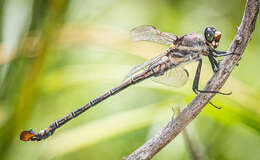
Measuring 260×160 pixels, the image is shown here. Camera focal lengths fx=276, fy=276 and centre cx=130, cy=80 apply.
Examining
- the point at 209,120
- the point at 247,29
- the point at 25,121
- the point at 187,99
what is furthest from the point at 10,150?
the point at 247,29

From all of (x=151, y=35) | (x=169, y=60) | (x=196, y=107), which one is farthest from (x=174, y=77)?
(x=196, y=107)

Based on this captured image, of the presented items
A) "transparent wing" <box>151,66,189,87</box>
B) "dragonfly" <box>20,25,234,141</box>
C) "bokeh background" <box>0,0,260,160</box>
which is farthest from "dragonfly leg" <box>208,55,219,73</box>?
"bokeh background" <box>0,0,260,160</box>

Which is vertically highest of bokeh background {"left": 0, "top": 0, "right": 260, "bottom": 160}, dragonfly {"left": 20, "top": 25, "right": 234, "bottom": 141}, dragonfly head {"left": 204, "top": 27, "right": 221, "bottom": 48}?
dragonfly head {"left": 204, "top": 27, "right": 221, "bottom": 48}

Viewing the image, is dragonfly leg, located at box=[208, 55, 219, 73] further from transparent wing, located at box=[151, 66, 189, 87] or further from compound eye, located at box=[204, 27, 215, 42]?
transparent wing, located at box=[151, 66, 189, 87]

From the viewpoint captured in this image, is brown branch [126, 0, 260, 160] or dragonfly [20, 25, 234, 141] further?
dragonfly [20, 25, 234, 141]

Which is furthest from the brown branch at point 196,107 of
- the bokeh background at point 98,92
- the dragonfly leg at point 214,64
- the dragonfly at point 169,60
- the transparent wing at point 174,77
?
the bokeh background at point 98,92

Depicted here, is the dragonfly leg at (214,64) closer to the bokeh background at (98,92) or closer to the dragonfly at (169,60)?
the dragonfly at (169,60)
